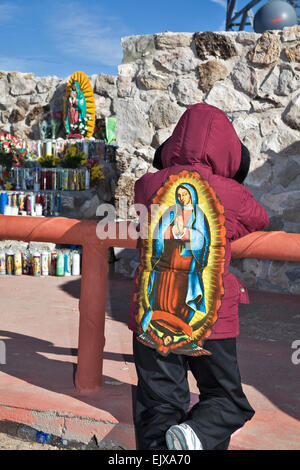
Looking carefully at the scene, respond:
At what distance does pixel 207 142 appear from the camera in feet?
5.37

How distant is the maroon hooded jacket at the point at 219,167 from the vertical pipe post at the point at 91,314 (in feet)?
1.81

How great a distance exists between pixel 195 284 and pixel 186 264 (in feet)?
0.23

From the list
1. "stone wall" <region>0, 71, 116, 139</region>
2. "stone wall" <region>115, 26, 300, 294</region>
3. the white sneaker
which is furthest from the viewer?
"stone wall" <region>0, 71, 116, 139</region>

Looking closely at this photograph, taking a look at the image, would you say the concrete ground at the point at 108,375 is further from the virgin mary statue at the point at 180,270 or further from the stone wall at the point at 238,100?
the stone wall at the point at 238,100

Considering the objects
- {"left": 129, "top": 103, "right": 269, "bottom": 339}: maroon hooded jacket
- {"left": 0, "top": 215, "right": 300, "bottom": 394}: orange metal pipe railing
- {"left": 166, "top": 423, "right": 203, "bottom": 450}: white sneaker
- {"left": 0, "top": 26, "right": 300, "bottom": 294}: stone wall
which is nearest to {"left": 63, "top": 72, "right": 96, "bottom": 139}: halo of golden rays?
{"left": 0, "top": 26, "right": 300, "bottom": 294}: stone wall

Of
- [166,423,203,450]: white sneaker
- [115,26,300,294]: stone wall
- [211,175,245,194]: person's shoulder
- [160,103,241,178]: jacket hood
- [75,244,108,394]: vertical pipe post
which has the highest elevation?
[115,26,300,294]: stone wall

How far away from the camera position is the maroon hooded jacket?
5.38 feet

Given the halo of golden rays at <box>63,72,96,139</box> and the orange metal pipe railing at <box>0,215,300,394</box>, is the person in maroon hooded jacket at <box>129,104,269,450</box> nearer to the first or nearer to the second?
the orange metal pipe railing at <box>0,215,300,394</box>

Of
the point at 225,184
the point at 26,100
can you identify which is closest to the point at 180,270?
the point at 225,184

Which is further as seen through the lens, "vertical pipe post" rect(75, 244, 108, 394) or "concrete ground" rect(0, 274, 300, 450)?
"vertical pipe post" rect(75, 244, 108, 394)

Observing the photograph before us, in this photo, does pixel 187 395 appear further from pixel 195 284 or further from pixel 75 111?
pixel 75 111

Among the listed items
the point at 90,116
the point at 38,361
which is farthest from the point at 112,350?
the point at 90,116

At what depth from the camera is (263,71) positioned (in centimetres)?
484
